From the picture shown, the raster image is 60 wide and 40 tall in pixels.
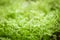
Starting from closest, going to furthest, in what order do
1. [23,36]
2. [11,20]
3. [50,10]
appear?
[23,36]
[11,20]
[50,10]

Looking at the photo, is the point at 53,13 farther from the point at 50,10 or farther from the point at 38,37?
the point at 38,37

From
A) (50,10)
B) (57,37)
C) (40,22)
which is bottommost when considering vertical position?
(57,37)

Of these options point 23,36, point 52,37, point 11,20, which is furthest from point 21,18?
point 52,37

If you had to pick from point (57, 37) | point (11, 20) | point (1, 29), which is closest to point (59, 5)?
point (57, 37)

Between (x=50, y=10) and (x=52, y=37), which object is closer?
(x=52, y=37)

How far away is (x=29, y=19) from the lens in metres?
1.43

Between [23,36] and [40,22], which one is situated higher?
[40,22]

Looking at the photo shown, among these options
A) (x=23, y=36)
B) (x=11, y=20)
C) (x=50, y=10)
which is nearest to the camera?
(x=23, y=36)

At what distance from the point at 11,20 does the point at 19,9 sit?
214 millimetres

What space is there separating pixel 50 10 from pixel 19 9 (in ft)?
0.98

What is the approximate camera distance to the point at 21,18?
1.43m

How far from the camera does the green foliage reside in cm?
127

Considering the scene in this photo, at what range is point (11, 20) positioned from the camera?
1.40 meters

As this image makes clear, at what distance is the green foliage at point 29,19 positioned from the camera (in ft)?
4.17
